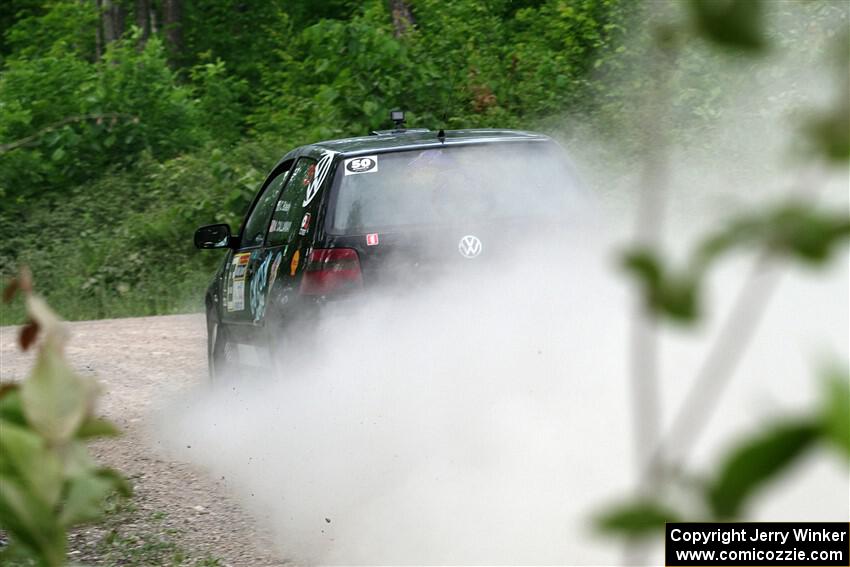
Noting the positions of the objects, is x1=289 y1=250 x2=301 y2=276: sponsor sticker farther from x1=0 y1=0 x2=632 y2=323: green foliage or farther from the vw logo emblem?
x1=0 y1=0 x2=632 y2=323: green foliage

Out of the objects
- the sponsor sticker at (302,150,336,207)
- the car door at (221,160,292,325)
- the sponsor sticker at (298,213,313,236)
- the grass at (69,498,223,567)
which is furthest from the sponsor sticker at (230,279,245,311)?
the grass at (69,498,223,567)

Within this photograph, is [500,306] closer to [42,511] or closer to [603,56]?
[42,511]

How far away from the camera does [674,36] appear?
2.72 feet

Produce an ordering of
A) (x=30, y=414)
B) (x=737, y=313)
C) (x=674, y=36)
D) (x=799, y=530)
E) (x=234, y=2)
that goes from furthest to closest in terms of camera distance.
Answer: (x=234, y=2) → (x=799, y=530) → (x=30, y=414) → (x=674, y=36) → (x=737, y=313)

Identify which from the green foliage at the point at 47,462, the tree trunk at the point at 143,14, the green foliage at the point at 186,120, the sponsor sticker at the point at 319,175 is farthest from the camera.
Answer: the tree trunk at the point at 143,14

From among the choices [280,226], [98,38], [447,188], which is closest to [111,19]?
[98,38]

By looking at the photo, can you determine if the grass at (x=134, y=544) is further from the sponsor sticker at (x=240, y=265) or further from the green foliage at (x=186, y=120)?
the green foliage at (x=186, y=120)

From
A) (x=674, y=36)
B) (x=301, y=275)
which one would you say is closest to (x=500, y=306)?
(x=301, y=275)

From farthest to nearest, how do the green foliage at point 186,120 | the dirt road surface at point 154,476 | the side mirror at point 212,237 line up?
the green foliage at point 186,120 → the side mirror at point 212,237 → the dirt road surface at point 154,476

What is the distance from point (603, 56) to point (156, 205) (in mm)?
7116

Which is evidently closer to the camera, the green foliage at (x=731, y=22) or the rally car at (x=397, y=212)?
the green foliage at (x=731, y=22)

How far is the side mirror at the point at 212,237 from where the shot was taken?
8.67 m

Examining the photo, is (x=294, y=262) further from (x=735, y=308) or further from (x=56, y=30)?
(x=56, y=30)

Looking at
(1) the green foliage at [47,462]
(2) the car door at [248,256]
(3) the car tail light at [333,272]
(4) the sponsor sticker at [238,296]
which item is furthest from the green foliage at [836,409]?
(4) the sponsor sticker at [238,296]
